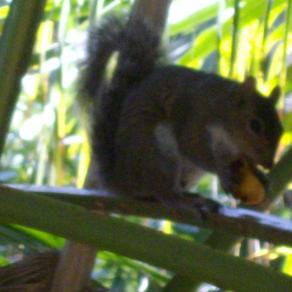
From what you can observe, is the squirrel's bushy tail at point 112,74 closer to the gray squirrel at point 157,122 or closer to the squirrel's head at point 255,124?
the gray squirrel at point 157,122

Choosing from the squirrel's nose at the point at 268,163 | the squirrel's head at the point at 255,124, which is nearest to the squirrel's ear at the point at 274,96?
the squirrel's head at the point at 255,124

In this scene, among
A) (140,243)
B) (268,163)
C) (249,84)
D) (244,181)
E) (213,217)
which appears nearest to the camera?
(140,243)

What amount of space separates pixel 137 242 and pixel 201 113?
41.1 inches

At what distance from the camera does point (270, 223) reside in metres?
0.66

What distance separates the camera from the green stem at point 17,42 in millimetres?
551

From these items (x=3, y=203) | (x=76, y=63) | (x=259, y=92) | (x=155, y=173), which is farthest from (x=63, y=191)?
(x=259, y=92)

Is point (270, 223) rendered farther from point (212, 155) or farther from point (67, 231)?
point (212, 155)

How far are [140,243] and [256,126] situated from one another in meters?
0.99

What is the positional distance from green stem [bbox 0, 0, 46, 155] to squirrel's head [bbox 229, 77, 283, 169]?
0.78 meters

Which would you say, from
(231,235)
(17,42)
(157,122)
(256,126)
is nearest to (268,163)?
(256,126)

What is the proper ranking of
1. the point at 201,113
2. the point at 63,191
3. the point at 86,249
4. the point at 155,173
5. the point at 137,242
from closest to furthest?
the point at 137,242 → the point at 63,191 → the point at 86,249 → the point at 155,173 → the point at 201,113

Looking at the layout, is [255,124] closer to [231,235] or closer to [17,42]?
[231,235]

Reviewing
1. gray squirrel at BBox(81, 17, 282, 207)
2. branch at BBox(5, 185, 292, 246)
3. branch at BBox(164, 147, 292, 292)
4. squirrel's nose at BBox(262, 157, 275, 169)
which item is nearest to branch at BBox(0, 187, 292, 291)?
branch at BBox(5, 185, 292, 246)

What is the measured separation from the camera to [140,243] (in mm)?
487
